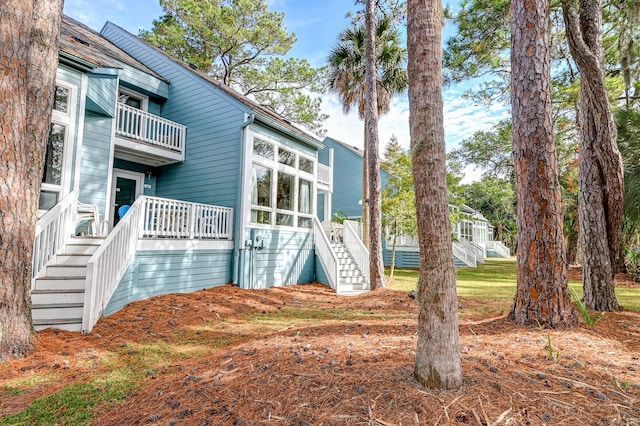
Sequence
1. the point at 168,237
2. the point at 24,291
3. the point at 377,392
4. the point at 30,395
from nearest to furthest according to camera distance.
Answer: the point at 377,392
the point at 30,395
the point at 24,291
the point at 168,237

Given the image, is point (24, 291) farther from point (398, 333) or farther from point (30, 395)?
point (398, 333)

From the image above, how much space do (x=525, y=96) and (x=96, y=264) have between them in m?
5.98

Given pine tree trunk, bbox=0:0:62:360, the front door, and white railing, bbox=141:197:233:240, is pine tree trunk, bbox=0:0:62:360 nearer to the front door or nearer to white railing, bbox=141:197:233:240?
white railing, bbox=141:197:233:240

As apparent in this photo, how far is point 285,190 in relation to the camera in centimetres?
983

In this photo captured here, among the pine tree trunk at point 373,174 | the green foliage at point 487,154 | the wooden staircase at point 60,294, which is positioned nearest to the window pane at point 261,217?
the pine tree trunk at point 373,174

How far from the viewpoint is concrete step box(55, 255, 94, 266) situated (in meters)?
5.30

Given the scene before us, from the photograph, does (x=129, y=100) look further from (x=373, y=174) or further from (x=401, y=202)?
(x=401, y=202)

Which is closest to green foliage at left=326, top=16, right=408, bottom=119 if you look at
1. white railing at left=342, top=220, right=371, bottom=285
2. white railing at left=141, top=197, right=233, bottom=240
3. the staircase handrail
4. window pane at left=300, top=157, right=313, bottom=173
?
window pane at left=300, top=157, right=313, bottom=173

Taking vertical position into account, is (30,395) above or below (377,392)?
below

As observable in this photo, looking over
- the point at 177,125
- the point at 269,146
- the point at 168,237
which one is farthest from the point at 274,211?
the point at 177,125

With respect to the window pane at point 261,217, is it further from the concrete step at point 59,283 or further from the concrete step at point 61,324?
the concrete step at point 61,324

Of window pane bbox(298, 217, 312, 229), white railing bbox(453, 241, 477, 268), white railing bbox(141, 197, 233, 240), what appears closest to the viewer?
white railing bbox(141, 197, 233, 240)

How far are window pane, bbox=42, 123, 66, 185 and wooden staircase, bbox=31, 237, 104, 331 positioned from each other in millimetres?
1598

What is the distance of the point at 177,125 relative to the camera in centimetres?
952
